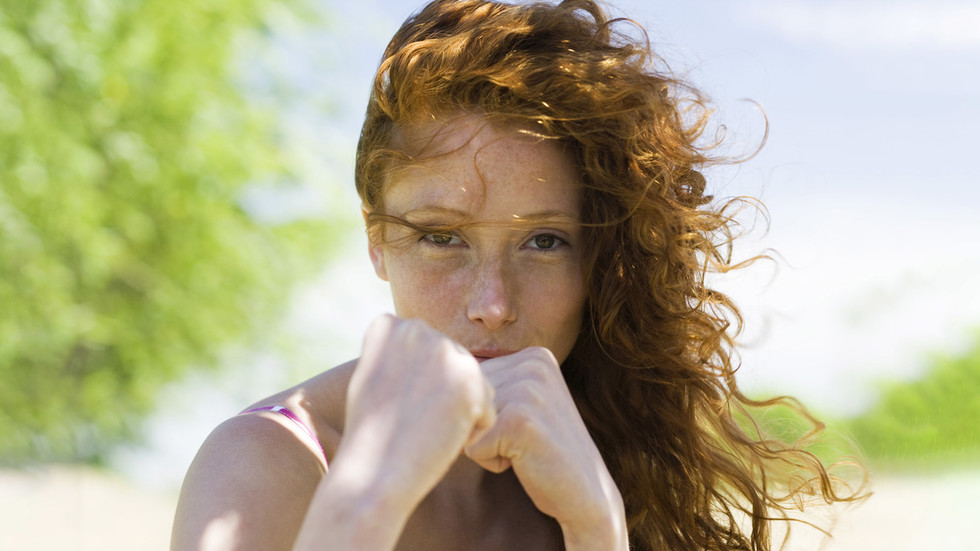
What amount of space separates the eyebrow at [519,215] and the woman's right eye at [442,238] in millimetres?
50

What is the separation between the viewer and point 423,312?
203 cm

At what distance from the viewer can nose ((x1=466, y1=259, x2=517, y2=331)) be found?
1916 millimetres

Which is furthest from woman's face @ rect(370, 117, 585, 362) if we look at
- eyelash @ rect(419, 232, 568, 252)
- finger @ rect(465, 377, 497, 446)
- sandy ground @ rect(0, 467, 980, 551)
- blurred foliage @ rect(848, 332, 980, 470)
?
blurred foliage @ rect(848, 332, 980, 470)

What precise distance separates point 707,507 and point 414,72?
4.59ft

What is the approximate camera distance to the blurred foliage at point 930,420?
497 centimetres

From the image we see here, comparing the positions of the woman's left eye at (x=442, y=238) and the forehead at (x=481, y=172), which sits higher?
the forehead at (x=481, y=172)

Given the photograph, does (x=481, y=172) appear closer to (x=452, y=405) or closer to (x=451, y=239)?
(x=451, y=239)

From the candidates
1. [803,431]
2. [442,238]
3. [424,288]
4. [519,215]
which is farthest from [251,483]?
[803,431]

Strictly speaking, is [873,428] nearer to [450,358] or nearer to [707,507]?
[707,507]

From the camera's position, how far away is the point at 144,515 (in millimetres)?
9289

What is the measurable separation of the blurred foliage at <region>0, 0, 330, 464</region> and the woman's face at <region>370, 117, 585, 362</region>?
912cm

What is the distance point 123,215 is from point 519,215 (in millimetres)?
10037

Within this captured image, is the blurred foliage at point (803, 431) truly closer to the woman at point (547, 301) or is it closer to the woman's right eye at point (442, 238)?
the woman at point (547, 301)

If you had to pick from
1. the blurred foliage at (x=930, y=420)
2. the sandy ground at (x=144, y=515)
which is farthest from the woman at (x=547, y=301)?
the blurred foliage at (x=930, y=420)
